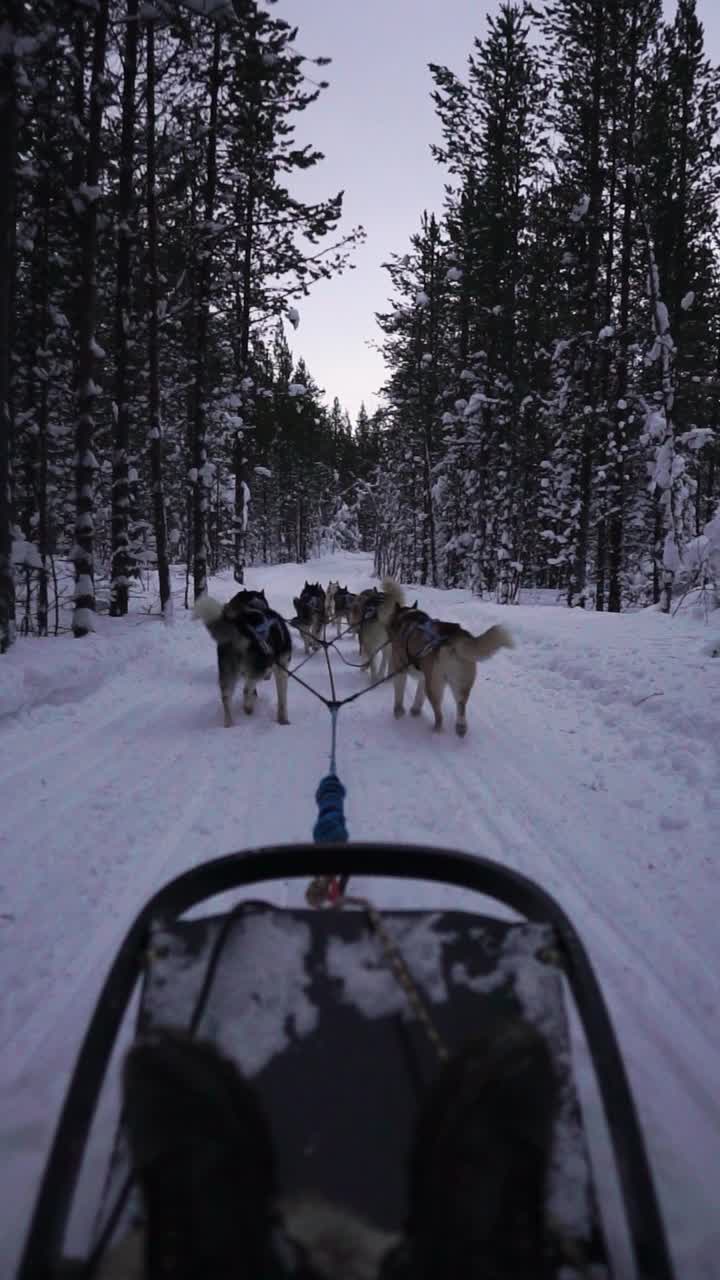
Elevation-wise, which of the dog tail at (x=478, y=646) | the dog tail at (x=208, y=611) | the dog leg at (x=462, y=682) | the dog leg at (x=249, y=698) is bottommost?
the dog leg at (x=249, y=698)

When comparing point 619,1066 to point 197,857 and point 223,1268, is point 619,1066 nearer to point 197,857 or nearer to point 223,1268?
point 223,1268

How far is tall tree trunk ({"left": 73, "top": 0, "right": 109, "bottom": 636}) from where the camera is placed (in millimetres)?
8891

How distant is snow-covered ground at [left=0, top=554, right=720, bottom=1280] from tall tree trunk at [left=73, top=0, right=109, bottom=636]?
1.59 metres

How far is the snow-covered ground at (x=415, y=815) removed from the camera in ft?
6.52

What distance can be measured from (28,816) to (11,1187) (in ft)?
8.78

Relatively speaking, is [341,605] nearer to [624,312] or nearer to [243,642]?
[243,642]

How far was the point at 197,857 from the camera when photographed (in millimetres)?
3471

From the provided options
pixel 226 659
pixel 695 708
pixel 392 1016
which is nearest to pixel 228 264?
pixel 226 659

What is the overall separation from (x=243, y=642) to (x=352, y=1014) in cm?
506

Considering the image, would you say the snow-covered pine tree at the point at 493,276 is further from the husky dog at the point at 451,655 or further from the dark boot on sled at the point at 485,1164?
the dark boot on sled at the point at 485,1164

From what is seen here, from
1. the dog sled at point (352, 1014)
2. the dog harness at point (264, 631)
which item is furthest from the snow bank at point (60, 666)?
the dog sled at point (352, 1014)

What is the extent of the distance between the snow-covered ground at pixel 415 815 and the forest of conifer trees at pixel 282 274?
2.86 m

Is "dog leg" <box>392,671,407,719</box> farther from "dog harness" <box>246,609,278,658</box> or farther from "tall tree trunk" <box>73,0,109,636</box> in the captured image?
"tall tree trunk" <box>73,0,109,636</box>

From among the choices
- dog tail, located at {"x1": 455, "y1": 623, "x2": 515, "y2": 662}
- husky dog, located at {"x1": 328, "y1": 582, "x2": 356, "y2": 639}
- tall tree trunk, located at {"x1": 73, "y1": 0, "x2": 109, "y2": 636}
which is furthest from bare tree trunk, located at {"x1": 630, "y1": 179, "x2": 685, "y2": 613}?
tall tree trunk, located at {"x1": 73, "y1": 0, "x2": 109, "y2": 636}
